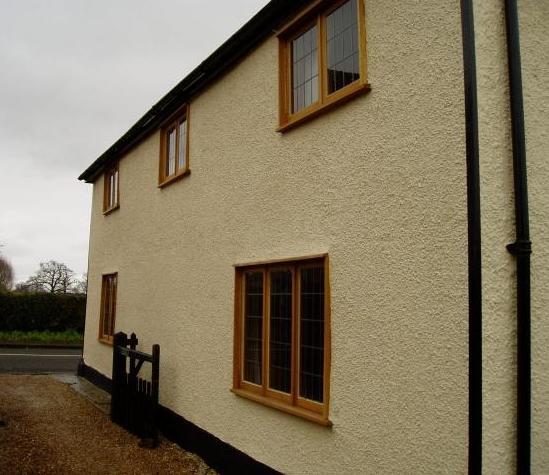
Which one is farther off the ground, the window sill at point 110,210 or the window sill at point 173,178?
Answer: the window sill at point 110,210

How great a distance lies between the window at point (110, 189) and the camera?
40.5ft

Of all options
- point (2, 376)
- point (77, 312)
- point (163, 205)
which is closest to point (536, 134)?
point (163, 205)

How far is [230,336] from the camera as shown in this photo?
6.51m

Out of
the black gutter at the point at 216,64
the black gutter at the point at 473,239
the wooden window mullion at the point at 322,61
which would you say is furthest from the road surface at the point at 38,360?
the black gutter at the point at 473,239

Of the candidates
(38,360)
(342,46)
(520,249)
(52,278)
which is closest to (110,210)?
(38,360)

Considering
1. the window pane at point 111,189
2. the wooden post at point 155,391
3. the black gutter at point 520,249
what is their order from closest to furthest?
the black gutter at point 520,249
the wooden post at point 155,391
the window pane at point 111,189

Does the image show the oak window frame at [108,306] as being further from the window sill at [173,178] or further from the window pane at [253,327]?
the window pane at [253,327]

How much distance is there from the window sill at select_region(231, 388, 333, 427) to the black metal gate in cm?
187

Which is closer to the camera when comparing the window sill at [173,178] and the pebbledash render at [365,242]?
the pebbledash render at [365,242]

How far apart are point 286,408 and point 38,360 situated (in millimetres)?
14126

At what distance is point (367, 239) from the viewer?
15.0 feet

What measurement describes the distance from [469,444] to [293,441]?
216 cm

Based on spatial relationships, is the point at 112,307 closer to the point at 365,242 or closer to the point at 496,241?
Answer: the point at 365,242

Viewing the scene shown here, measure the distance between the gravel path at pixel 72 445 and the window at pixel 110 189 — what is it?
14.9 feet
